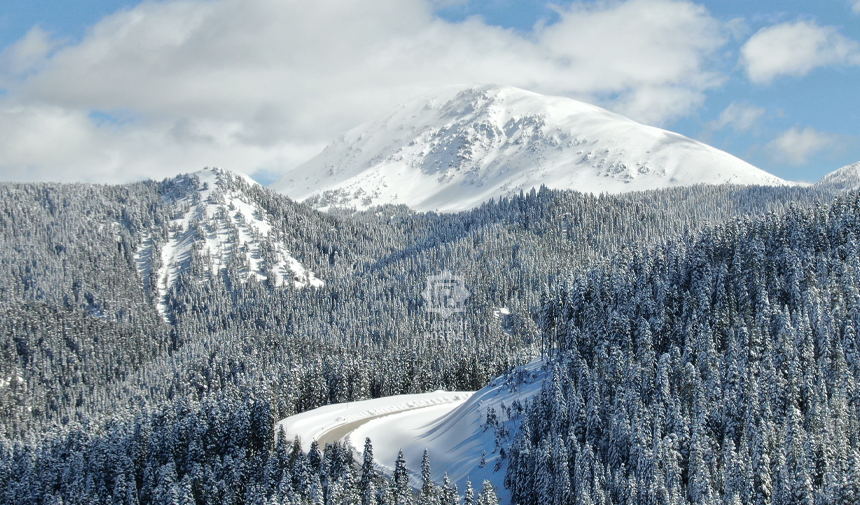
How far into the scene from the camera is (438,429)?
117 meters

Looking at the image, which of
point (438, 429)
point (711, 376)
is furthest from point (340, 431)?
point (711, 376)

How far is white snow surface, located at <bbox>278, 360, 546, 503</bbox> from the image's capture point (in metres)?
103

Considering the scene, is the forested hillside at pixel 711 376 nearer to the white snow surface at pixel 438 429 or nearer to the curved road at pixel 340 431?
the white snow surface at pixel 438 429

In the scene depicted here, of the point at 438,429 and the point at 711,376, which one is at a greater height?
the point at 711,376

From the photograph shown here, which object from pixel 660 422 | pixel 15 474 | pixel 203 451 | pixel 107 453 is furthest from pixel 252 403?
pixel 660 422

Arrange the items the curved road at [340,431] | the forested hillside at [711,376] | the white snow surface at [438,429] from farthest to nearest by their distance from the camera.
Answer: the curved road at [340,431], the white snow surface at [438,429], the forested hillside at [711,376]

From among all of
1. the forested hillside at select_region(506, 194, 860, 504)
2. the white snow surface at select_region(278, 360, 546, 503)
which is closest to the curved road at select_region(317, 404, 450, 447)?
the white snow surface at select_region(278, 360, 546, 503)

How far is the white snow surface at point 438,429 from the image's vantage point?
102688mm

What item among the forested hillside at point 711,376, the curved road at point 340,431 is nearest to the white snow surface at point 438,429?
the curved road at point 340,431

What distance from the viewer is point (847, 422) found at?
87500 mm

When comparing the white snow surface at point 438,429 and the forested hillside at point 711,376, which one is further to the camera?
the white snow surface at point 438,429

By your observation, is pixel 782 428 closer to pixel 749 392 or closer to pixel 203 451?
pixel 749 392

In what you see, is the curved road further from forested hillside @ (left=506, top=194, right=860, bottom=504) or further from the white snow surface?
forested hillside @ (left=506, top=194, right=860, bottom=504)

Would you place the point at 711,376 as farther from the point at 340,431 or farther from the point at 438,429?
the point at 340,431
